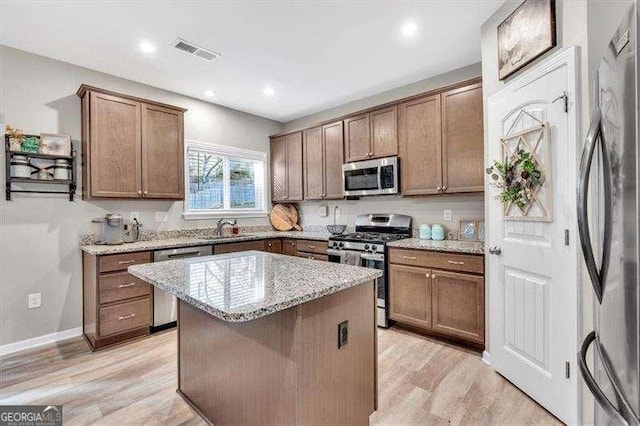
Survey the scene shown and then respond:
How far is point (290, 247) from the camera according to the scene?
4250 mm

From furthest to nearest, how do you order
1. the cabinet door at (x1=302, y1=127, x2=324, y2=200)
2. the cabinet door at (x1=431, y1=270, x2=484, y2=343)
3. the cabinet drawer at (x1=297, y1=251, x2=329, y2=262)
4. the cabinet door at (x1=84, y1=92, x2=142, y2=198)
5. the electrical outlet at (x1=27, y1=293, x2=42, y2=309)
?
the cabinet door at (x1=302, y1=127, x2=324, y2=200) → the cabinet drawer at (x1=297, y1=251, x2=329, y2=262) → the cabinet door at (x1=84, y1=92, x2=142, y2=198) → the electrical outlet at (x1=27, y1=293, x2=42, y2=309) → the cabinet door at (x1=431, y1=270, x2=484, y2=343)

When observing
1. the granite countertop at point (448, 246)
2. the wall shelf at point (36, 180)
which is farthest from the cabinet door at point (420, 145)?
the wall shelf at point (36, 180)

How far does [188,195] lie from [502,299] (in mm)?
3677

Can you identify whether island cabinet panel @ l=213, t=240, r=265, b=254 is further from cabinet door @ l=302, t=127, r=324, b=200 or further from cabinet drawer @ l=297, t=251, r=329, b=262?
cabinet door @ l=302, t=127, r=324, b=200

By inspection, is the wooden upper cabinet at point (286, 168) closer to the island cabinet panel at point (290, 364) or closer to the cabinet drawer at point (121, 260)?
the cabinet drawer at point (121, 260)

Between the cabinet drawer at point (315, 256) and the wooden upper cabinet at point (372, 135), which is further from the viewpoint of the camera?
the cabinet drawer at point (315, 256)

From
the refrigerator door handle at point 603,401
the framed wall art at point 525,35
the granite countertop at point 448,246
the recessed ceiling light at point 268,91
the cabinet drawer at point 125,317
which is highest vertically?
the recessed ceiling light at point 268,91

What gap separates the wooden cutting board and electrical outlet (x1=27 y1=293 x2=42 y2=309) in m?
2.90

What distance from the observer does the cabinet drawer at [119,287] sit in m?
2.78

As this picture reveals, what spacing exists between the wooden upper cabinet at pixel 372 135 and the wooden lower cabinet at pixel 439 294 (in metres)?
1.24

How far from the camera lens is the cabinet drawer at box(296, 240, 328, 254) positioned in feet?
12.6

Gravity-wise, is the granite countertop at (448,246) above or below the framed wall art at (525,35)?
below

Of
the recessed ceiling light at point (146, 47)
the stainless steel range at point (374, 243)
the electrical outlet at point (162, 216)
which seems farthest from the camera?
the electrical outlet at point (162, 216)

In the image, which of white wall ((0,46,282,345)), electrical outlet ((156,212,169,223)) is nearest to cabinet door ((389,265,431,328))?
electrical outlet ((156,212,169,223))
